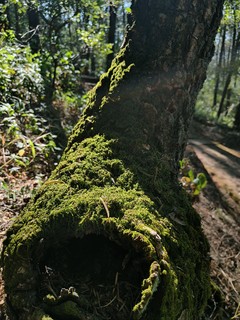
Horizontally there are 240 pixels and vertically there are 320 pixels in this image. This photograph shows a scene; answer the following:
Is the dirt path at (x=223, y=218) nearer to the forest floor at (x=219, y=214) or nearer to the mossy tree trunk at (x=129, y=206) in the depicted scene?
the forest floor at (x=219, y=214)

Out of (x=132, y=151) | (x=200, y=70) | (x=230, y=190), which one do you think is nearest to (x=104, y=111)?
(x=132, y=151)

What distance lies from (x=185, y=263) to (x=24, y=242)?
904 mm

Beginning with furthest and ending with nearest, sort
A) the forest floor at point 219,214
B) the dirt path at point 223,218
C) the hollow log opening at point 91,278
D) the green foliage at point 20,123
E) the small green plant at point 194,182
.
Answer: the small green plant at point 194,182
the green foliage at point 20,123
the dirt path at point 223,218
the forest floor at point 219,214
the hollow log opening at point 91,278

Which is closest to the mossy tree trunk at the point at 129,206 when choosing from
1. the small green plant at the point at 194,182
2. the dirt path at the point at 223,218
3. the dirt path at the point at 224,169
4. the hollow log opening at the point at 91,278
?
the hollow log opening at the point at 91,278

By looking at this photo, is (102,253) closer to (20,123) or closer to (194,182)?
A: (194,182)

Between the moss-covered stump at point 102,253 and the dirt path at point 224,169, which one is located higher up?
the moss-covered stump at point 102,253

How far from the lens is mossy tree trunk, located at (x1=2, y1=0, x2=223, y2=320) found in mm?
1500

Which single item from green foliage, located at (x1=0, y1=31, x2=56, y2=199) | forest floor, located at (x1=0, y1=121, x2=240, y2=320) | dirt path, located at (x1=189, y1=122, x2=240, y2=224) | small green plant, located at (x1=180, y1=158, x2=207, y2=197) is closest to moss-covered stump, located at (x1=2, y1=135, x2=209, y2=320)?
forest floor, located at (x1=0, y1=121, x2=240, y2=320)

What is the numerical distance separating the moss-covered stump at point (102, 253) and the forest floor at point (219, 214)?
47 cm

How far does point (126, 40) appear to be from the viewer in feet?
8.11

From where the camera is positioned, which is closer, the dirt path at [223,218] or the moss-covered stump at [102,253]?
the moss-covered stump at [102,253]

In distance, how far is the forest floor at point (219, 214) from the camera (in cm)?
265

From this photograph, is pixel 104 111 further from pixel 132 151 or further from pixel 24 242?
pixel 24 242

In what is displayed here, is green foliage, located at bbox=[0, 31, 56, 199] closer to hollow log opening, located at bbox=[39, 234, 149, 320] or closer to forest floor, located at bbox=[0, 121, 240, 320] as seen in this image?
forest floor, located at bbox=[0, 121, 240, 320]
